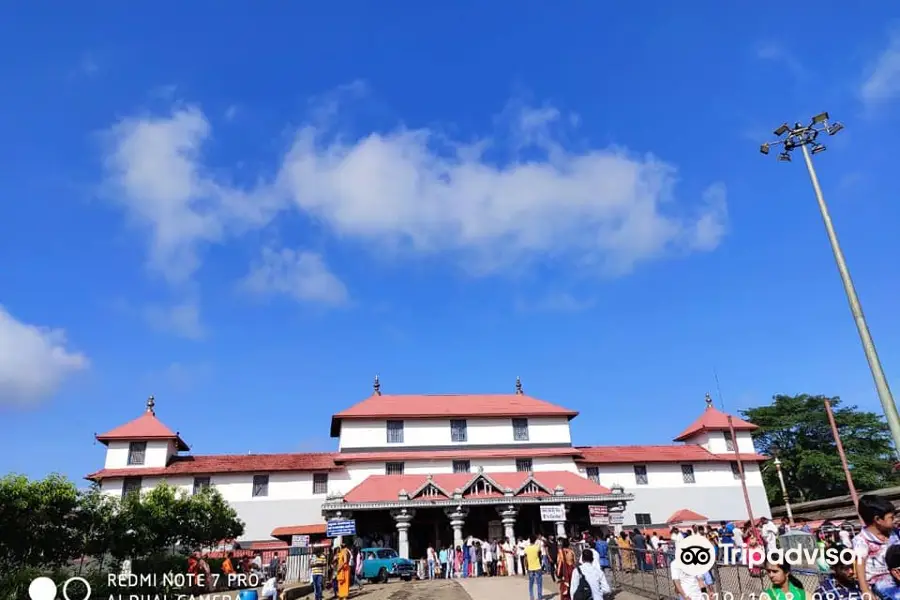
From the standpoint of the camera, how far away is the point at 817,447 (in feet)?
173

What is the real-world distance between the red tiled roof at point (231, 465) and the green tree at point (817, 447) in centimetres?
3619

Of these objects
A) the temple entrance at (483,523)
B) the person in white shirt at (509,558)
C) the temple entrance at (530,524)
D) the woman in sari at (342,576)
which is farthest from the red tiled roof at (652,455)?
the woman in sari at (342,576)

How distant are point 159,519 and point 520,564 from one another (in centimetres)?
1634

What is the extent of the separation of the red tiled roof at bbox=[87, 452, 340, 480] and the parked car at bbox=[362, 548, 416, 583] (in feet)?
31.0

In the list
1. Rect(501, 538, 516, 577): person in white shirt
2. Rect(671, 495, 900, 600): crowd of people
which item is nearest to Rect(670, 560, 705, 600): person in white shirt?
Rect(671, 495, 900, 600): crowd of people

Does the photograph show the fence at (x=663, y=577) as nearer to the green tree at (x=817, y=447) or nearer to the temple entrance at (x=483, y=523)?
the temple entrance at (x=483, y=523)

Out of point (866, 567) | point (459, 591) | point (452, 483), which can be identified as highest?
point (452, 483)

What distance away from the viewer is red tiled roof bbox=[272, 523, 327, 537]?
3155 centimetres

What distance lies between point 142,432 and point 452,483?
1877 centimetres

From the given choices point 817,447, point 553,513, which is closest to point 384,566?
point 553,513

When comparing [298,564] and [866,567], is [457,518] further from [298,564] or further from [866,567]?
[866,567]

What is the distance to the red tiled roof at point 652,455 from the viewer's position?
1446 inches

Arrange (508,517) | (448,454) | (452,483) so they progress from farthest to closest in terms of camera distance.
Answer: (448,454) < (452,483) < (508,517)

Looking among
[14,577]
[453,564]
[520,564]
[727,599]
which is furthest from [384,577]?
[727,599]
